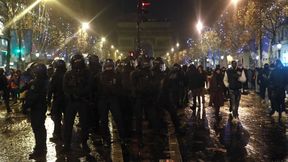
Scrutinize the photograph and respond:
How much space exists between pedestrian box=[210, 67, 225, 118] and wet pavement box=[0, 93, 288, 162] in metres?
0.53

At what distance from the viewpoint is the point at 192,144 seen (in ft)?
36.2

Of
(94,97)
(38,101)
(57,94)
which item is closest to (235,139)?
(94,97)

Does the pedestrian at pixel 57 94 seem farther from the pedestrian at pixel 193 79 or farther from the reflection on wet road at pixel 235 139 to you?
the pedestrian at pixel 193 79

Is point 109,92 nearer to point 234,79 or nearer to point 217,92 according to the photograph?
point 234,79

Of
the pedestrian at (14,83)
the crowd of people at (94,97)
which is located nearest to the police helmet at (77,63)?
the crowd of people at (94,97)

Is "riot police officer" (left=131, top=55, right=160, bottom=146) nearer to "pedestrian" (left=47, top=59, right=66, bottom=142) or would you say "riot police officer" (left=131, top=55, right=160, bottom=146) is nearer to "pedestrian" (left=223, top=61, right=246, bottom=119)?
"pedestrian" (left=47, top=59, right=66, bottom=142)

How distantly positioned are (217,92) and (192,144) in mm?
5383

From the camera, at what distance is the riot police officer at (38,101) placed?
9.99 m

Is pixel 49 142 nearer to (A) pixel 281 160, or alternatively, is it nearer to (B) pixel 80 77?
(B) pixel 80 77

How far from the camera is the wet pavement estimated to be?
31.4 feet

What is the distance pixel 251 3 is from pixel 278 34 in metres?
22.3

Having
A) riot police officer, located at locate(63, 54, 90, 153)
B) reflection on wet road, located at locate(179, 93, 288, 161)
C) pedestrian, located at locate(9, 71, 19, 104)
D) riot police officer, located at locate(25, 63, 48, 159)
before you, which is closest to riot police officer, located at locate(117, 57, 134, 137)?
reflection on wet road, located at locate(179, 93, 288, 161)

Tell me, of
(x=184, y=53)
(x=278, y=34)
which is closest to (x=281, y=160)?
(x=278, y=34)

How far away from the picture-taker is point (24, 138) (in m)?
12.4
